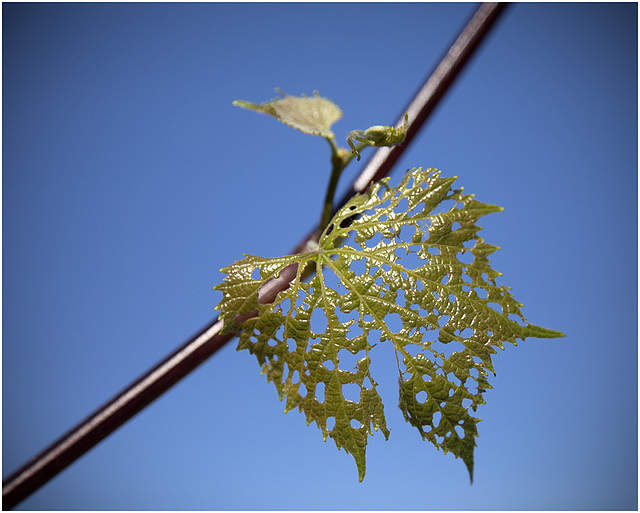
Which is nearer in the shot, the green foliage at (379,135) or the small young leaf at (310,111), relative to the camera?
the green foliage at (379,135)

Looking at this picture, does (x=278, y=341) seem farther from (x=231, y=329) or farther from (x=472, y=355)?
(x=472, y=355)

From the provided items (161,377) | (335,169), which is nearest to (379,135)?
(335,169)

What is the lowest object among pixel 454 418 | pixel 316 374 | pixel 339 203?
pixel 454 418

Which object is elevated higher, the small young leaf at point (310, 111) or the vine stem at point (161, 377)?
the small young leaf at point (310, 111)

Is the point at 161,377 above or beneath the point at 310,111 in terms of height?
beneath

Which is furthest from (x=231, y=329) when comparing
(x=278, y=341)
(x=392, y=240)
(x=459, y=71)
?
(x=459, y=71)

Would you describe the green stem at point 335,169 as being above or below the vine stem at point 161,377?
above

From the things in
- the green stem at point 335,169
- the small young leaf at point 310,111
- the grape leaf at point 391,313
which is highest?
the small young leaf at point 310,111

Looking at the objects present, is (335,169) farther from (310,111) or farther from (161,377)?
A: (161,377)

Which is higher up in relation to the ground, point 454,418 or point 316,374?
point 316,374
